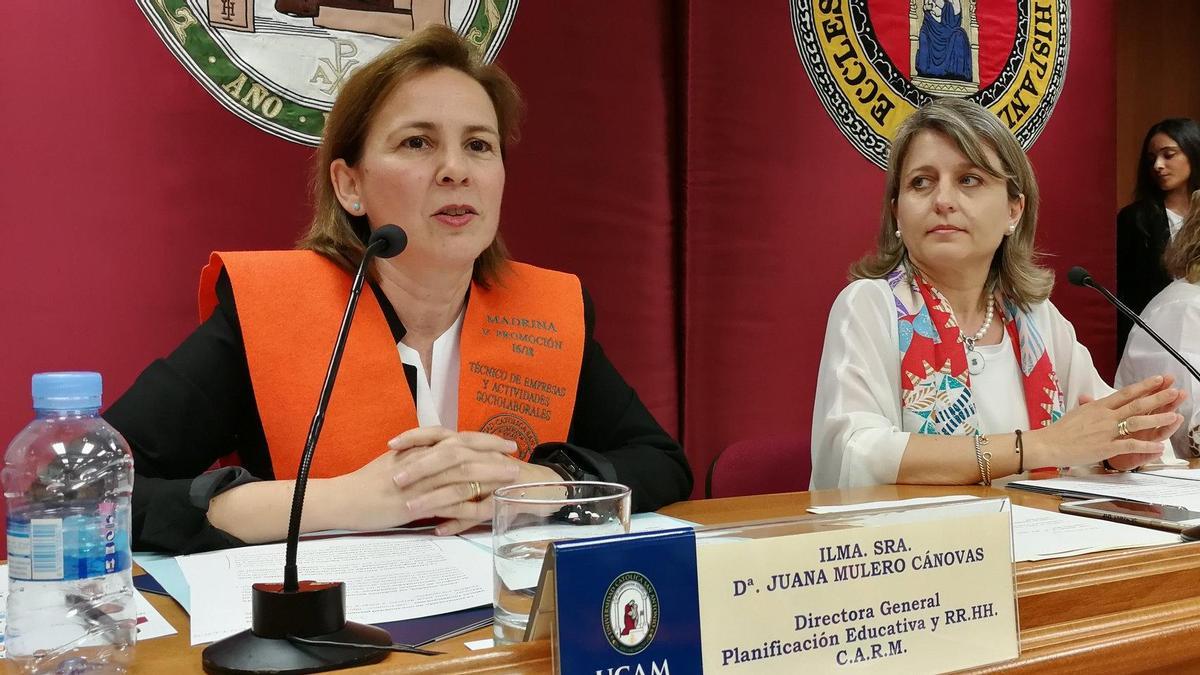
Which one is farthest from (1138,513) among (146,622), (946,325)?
(146,622)

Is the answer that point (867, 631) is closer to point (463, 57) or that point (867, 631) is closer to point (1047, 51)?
point (463, 57)

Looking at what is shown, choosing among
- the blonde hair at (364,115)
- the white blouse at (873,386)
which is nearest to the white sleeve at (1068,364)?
the white blouse at (873,386)

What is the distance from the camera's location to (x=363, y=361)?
4.68 feet

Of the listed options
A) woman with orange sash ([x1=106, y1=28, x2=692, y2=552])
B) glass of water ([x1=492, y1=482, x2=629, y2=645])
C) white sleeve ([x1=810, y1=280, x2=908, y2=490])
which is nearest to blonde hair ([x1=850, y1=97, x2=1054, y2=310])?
white sleeve ([x1=810, y1=280, x2=908, y2=490])

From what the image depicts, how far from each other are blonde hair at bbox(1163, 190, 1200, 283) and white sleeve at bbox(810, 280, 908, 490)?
131cm

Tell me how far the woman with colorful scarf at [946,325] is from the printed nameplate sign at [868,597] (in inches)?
32.4

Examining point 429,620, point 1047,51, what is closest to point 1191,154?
point 1047,51

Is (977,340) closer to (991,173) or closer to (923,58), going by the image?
(991,173)

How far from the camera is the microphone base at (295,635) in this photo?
2.09 ft

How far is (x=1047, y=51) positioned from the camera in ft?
9.84

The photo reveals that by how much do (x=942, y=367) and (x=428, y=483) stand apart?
110 cm

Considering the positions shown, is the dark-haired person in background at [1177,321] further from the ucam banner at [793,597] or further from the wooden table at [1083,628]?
the ucam banner at [793,597]

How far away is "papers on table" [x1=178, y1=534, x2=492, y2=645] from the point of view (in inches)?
30.3

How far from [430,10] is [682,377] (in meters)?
1.05
